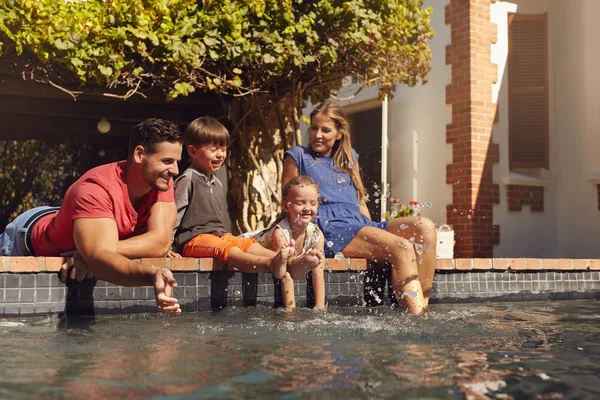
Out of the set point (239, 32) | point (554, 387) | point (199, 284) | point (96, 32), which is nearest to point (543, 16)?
point (239, 32)

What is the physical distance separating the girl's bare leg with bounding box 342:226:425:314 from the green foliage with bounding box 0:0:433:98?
220cm

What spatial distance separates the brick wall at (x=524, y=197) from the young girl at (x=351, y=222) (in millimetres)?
4658

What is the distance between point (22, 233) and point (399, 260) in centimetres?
233

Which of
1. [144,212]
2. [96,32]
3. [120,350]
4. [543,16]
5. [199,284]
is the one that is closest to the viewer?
[120,350]

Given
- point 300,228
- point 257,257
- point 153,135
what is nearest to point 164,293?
point 153,135

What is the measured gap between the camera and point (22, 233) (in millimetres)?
4637

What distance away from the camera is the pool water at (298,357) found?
8.01 feet

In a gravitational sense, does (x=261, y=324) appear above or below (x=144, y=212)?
below

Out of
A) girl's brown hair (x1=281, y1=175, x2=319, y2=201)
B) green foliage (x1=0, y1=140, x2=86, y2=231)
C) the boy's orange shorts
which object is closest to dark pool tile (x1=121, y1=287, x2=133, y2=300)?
the boy's orange shorts

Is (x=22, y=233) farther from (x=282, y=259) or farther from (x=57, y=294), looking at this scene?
(x=282, y=259)

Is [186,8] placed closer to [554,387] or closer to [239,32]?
[239,32]

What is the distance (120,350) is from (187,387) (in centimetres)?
85

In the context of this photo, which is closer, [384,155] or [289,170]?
[289,170]

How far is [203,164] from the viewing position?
17.1 ft
